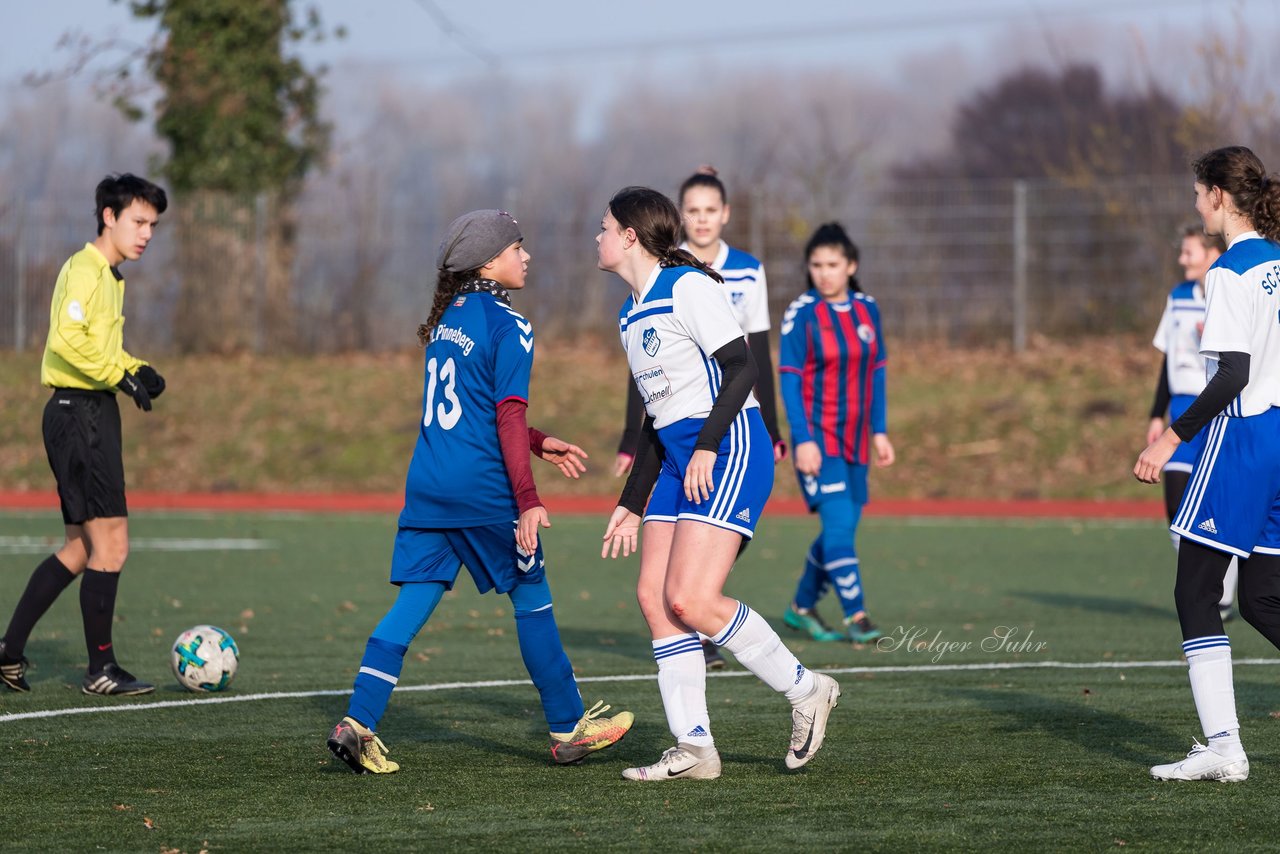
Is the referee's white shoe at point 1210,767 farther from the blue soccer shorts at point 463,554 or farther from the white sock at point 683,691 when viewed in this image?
the blue soccer shorts at point 463,554

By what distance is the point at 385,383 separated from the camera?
24.8 meters

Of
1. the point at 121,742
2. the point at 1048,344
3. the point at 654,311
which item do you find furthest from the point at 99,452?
the point at 1048,344

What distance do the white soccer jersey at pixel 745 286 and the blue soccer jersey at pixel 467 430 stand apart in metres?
2.83

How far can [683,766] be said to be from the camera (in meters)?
5.16

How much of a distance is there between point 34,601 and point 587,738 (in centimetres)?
303

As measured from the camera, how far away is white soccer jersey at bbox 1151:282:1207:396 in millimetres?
9531

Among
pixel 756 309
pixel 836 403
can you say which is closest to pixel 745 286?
pixel 756 309

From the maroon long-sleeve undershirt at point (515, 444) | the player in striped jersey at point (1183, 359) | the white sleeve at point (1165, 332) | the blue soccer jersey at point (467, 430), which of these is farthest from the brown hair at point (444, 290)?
the white sleeve at point (1165, 332)

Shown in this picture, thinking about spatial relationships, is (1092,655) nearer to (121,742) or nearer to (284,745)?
(284,745)

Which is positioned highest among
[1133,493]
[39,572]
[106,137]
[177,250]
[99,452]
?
[106,137]

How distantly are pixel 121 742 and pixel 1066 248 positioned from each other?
21.5m

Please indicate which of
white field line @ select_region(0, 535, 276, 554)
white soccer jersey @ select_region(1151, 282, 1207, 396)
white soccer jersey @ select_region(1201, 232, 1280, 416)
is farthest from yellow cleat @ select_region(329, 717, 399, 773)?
white field line @ select_region(0, 535, 276, 554)

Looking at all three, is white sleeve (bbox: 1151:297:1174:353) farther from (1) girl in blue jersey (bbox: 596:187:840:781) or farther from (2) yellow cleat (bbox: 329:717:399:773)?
(2) yellow cleat (bbox: 329:717:399:773)

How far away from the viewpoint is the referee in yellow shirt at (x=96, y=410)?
6.72 meters
